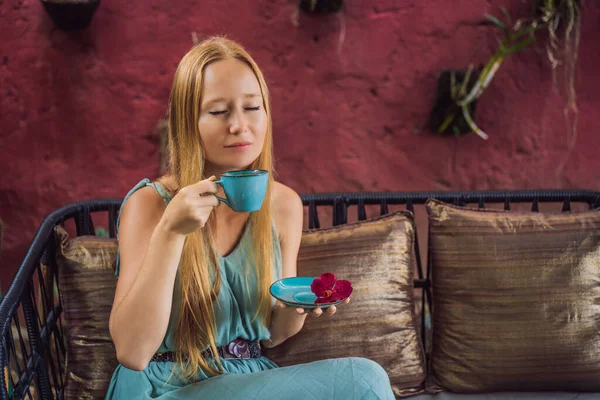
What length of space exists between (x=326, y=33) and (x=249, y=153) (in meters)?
1.09

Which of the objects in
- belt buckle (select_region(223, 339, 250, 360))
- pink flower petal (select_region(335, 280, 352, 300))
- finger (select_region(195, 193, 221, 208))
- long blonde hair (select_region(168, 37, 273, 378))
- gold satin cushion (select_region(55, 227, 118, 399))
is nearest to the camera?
finger (select_region(195, 193, 221, 208))

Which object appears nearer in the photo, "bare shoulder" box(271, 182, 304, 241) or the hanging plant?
"bare shoulder" box(271, 182, 304, 241)

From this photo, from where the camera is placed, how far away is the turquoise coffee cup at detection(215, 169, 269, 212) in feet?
4.27

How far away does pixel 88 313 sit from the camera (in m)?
1.77

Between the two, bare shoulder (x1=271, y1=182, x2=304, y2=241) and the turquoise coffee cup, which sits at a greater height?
the turquoise coffee cup

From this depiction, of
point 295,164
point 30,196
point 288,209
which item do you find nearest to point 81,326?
point 288,209

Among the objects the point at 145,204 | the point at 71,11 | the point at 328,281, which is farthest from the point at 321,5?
the point at 328,281

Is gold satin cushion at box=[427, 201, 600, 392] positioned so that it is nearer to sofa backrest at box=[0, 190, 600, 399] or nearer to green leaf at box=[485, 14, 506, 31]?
sofa backrest at box=[0, 190, 600, 399]

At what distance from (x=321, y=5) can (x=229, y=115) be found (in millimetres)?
1064

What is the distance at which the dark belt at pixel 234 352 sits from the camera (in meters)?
1.57

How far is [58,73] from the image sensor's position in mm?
2408

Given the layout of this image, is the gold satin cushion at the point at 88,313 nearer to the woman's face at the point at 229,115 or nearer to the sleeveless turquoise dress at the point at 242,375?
the sleeveless turquoise dress at the point at 242,375

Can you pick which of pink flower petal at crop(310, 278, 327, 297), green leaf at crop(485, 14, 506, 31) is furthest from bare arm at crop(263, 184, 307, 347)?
green leaf at crop(485, 14, 506, 31)

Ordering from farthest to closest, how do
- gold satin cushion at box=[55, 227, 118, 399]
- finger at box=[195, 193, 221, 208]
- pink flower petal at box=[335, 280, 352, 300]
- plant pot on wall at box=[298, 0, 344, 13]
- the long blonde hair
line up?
plant pot on wall at box=[298, 0, 344, 13]
gold satin cushion at box=[55, 227, 118, 399]
the long blonde hair
pink flower petal at box=[335, 280, 352, 300]
finger at box=[195, 193, 221, 208]
